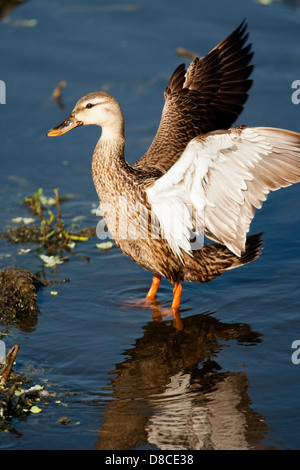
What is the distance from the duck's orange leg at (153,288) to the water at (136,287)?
0.11 metres

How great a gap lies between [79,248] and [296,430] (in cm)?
332

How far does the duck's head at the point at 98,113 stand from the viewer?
20.5ft

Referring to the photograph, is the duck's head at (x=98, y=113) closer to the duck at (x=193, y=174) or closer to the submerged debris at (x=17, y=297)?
the duck at (x=193, y=174)

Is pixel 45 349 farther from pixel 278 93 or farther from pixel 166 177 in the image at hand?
pixel 278 93

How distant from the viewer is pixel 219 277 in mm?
6977

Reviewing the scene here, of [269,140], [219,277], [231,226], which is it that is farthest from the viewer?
[219,277]

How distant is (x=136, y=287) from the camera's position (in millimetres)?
6844

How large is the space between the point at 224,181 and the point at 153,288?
5.01 feet

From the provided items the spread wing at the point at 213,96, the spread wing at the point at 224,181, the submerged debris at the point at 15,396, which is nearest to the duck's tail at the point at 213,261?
the spread wing at the point at 224,181

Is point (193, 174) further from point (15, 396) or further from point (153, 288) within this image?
point (15, 396)

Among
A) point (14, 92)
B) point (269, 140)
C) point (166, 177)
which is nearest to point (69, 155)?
point (14, 92)

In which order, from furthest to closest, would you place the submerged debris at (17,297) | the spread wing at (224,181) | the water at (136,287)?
1. the submerged debris at (17,297)
2. the spread wing at (224,181)
3. the water at (136,287)

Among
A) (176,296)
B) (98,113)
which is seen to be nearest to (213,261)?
(176,296)

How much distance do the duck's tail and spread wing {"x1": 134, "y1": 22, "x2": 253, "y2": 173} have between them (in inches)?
46.3
